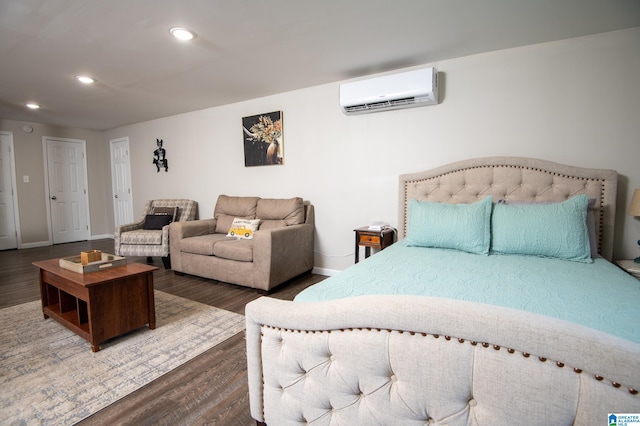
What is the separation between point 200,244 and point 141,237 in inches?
45.6

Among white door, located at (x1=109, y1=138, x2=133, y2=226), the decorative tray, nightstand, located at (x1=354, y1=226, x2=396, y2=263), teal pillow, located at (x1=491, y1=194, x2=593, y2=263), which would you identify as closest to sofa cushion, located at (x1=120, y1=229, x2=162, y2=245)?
the decorative tray

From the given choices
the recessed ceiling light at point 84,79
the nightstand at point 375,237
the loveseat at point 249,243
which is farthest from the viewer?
the recessed ceiling light at point 84,79

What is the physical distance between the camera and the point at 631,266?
84.6 inches

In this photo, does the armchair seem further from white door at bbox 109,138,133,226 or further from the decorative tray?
white door at bbox 109,138,133,226

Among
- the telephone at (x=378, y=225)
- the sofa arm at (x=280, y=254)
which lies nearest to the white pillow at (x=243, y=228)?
the sofa arm at (x=280, y=254)

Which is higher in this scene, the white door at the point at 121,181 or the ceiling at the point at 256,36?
the ceiling at the point at 256,36

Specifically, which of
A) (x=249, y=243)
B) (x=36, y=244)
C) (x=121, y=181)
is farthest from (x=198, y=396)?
(x=36, y=244)

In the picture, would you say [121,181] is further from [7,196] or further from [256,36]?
[256,36]

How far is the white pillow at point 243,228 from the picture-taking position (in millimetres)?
3738

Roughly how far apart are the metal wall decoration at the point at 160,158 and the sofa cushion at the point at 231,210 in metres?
1.79

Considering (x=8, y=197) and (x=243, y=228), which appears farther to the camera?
(x=8, y=197)

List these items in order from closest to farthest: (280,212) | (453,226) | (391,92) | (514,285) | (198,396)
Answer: (514,285) < (198,396) < (453,226) < (391,92) < (280,212)

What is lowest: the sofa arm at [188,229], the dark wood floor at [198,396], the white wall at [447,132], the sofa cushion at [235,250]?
the dark wood floor at [198,396]

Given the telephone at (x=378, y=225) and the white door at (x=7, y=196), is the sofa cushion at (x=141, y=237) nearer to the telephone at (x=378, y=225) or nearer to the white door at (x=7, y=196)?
the telephone at (x=378, y=225)
